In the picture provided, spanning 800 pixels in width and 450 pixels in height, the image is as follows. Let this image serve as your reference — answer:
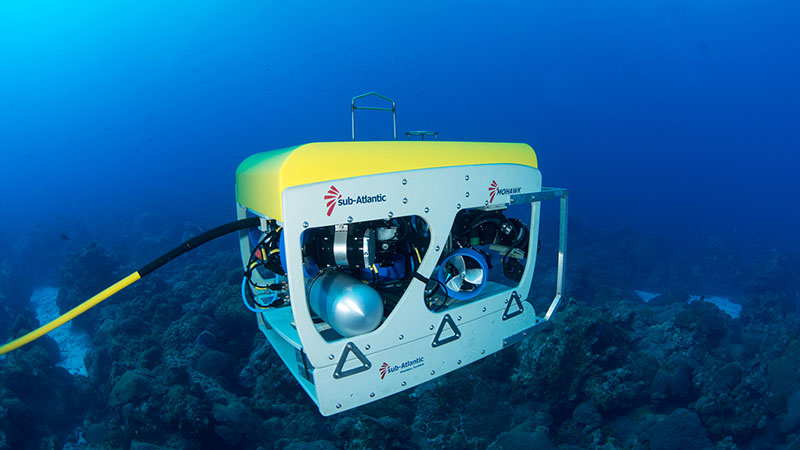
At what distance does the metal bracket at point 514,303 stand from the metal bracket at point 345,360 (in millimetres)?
1607

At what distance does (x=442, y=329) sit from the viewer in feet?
11.8

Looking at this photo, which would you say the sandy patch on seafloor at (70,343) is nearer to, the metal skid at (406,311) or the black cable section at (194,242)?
the black cable section at (194,242)

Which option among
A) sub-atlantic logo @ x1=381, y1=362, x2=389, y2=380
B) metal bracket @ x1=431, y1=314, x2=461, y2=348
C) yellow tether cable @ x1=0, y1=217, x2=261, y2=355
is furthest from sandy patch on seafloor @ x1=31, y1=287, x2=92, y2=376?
metal bracket @ x1=431, y1=314, x2=461, y2=348

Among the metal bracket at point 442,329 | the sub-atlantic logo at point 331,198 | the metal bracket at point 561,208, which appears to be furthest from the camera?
the metal bracket at point 561,208

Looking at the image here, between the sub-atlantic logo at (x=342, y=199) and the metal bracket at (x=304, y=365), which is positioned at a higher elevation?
the sub-atlantic logo at (x=342, y=199)

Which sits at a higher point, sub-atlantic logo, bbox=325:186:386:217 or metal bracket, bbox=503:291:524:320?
sub-atlantic logo, bbox=325:186:386:217

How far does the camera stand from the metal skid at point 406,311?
2846 millimetres

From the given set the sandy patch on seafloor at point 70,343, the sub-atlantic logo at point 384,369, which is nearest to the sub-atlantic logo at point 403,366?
the sub-atlantic logo at point 384,369

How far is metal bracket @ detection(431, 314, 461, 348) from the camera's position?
3.59 meters

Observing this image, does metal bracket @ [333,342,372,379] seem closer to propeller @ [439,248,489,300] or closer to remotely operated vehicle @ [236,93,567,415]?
remotely operated vehicle @ [236,93,567,415]

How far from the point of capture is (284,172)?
106 inches

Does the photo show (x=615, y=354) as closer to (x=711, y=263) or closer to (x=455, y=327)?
(x=455, y=327)

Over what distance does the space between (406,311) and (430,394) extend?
3870 millimetres

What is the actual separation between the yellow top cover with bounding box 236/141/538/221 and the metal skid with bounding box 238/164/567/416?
0.08 m
